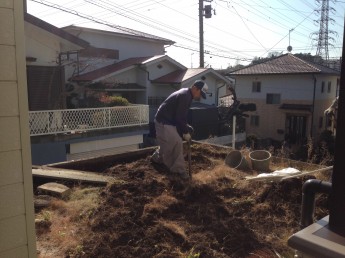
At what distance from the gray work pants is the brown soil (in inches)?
12.2

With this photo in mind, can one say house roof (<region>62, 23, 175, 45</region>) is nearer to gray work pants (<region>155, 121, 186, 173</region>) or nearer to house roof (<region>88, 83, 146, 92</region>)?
house roof (<region>88, 83, 146, 92</region>)

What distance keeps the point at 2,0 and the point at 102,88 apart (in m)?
15.0

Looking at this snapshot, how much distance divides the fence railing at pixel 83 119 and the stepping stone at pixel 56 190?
5.32m

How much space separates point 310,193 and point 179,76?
18.2 meters

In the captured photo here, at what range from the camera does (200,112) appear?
16.6 meters

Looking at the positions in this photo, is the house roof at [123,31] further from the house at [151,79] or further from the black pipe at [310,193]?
the black pipe at [310,193]

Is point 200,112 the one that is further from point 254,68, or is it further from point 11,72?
point 11,72

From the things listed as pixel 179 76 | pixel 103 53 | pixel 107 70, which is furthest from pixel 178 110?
pixel 103 53

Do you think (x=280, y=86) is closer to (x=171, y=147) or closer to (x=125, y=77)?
(x=125, y=77)

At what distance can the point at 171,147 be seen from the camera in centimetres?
564

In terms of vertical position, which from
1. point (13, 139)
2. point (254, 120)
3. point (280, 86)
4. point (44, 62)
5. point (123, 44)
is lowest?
point (254, 120)

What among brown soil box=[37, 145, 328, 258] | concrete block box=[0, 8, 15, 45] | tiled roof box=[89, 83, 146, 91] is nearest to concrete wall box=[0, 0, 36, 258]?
concrete block box=[0, 8, 15, 45]

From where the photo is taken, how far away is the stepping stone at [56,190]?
4.42m

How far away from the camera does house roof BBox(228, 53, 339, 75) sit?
20822mm
